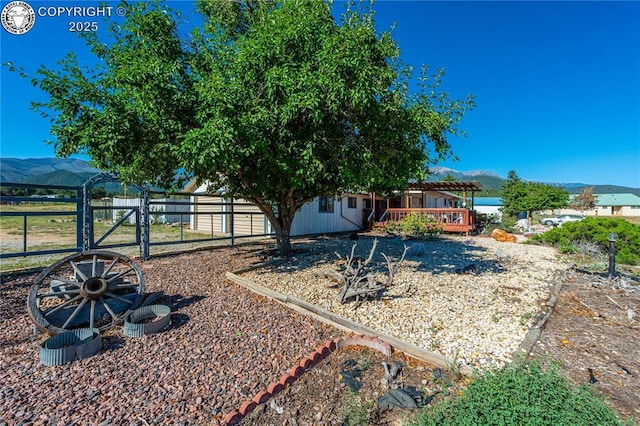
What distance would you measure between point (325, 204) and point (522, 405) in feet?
45.1

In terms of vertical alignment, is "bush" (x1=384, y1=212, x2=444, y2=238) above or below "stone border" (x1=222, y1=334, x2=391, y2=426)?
above

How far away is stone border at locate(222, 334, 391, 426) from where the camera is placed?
97.0 inches

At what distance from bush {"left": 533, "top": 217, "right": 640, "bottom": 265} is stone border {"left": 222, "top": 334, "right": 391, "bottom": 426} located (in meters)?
9.74

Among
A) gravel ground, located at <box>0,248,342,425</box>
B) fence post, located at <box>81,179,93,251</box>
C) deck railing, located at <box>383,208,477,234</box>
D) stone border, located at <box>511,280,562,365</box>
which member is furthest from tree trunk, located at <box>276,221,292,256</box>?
deck railing, located at <box>383,208,477,234</box>

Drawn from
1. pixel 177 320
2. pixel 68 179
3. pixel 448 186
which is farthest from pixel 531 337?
pixel 68 179

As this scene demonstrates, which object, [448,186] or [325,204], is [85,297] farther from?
[448,186]

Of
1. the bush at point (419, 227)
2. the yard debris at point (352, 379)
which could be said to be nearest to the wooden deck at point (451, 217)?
the bush at point (419, 227)

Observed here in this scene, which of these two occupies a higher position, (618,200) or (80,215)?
(618,200)

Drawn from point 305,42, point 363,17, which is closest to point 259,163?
point 305,42

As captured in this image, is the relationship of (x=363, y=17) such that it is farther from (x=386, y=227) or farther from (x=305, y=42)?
(x=386, y=227)

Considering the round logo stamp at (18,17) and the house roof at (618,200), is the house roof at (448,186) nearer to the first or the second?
the round logo stamp at (18,17)

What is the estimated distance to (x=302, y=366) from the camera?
3127mm

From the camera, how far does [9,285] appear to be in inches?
209

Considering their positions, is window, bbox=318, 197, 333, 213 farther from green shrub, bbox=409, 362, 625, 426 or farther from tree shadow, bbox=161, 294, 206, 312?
green shrub, bbox=409, 362, 625, 426
